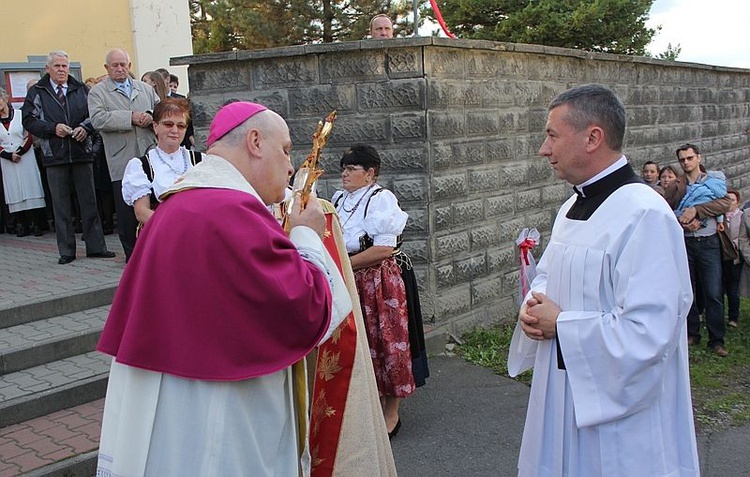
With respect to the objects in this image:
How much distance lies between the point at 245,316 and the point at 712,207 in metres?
6.10

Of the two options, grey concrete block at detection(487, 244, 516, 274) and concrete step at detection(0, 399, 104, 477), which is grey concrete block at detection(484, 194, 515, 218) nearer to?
grey concrete block at detection(487, 244, 516, 274)

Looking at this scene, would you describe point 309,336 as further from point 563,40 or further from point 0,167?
point 563,40

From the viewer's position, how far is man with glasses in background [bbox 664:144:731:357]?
7.08m

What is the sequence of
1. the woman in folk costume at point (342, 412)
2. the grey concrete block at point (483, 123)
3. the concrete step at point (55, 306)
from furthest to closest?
the grey concrete block at point (483, 123) < the concrete step at point (55, 306) < the woman in folk costume at point (342, 412)

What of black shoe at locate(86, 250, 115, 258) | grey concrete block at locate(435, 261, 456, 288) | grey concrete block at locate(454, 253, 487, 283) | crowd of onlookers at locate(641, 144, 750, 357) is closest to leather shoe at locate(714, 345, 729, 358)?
crowd of onlookers at locate(641, 144, 750, 357)

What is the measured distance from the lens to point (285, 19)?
24016 millimetres

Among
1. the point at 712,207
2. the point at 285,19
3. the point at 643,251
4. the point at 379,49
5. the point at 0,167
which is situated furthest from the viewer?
the point at 285,19

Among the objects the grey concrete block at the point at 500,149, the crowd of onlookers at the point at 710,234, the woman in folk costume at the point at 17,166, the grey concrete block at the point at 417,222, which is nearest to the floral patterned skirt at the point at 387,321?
the grey concrete block at the point at 417,222

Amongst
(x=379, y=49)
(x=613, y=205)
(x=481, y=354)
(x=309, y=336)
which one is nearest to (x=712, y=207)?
(x=481, y=354)

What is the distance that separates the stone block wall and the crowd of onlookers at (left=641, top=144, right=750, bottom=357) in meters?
1.61

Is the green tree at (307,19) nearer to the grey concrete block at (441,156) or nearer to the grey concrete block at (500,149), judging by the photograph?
the grey concrete block at (500,149)

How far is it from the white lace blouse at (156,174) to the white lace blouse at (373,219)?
1.42 metres

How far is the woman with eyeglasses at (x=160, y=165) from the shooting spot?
17.5 ft

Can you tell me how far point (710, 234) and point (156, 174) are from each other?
5.41 metres
